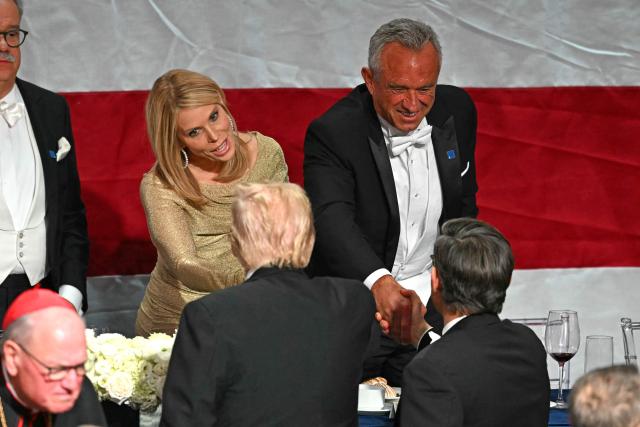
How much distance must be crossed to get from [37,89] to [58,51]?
23.4 inches

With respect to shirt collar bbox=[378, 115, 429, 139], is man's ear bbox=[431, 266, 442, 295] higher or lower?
lower

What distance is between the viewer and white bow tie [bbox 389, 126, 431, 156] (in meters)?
3.43

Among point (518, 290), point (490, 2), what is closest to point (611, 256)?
point (518, 290)

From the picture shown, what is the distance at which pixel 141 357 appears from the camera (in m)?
2.82

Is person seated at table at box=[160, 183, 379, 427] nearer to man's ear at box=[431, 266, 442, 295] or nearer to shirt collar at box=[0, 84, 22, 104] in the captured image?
man's ear at box=[431, 266, 442, 295]

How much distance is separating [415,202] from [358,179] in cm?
18

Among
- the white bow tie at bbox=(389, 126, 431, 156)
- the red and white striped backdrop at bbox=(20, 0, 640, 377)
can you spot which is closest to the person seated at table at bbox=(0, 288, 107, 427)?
the white bow tie at bbox=(389, 126, 431, 156)

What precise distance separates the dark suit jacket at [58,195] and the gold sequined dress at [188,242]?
0.21 metres

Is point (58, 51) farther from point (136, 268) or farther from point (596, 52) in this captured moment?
point (596, 52)

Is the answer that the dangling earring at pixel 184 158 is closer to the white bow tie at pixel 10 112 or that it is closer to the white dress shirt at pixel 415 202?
the white bow tie at pixel 10 112

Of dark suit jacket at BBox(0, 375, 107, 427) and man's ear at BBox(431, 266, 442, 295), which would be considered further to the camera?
man's ear at BBox(431, 266, 442, 295)

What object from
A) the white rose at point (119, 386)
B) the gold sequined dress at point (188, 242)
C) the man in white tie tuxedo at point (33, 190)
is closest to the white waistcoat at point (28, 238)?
the man in white tie tuxedo at point (33, 190)

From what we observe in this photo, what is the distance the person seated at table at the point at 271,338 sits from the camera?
2.41 meters

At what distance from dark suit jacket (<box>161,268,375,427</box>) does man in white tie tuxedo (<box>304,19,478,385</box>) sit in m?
0.72
